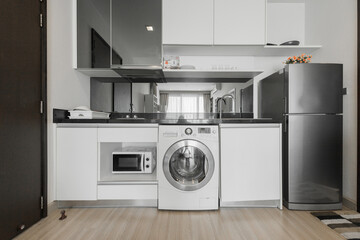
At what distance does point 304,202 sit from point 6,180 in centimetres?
261

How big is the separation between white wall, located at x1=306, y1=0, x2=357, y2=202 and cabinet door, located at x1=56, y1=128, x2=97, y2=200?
2649 millimetres

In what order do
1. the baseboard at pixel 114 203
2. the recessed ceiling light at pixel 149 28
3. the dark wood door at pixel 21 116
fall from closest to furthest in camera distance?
the dark wood door at pixel 21 116
the baseboard at pixel 114 203
the recessed ceiling light at pixel 149 28

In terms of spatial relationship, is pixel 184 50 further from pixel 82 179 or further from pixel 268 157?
pixel 82 179

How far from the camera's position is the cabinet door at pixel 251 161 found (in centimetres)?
208

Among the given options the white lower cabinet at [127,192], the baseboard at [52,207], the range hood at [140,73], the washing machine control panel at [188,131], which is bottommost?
the baseboard at [52,207]

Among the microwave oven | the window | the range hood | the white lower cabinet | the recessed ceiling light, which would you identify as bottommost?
the white lower cabinet

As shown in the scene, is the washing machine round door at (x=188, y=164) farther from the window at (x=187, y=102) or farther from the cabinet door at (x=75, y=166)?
the window at (x=187, y=102)

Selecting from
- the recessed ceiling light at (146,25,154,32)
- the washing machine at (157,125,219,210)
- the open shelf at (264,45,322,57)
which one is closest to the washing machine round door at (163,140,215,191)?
the washing machine at (157,125,219,210)

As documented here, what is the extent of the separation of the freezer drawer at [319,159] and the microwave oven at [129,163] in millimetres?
1581

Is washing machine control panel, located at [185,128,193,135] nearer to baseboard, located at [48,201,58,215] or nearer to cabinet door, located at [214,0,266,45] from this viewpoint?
cabinet door, located at [214,0,266,45]

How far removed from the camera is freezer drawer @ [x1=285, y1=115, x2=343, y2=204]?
2090 mm

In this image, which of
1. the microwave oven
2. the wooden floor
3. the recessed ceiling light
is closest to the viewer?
the wooden floor

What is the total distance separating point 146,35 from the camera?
2.47 metres

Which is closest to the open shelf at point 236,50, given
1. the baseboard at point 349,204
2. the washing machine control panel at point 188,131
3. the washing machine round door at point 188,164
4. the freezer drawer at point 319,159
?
the freezer drawer at point 319,159
